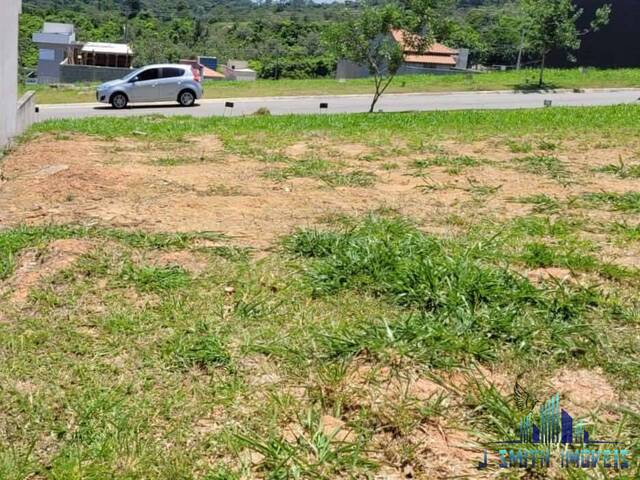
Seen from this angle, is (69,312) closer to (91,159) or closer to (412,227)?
(412,227)

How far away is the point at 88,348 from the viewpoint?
120 inches

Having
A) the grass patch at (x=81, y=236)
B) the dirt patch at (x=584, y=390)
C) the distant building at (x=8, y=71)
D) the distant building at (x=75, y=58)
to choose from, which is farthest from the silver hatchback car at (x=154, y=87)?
the dirt patch at (x=584, y=390)

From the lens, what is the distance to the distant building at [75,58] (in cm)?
3941

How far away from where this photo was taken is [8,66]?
9.43 metres

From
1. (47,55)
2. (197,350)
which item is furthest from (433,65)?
(197,350)

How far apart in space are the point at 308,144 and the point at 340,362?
6755mm

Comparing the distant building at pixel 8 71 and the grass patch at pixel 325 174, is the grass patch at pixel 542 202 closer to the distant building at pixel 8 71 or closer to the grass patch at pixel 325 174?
the grass patch at pixel 325 174

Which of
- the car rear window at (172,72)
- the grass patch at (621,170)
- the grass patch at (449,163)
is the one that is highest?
the car rear window at (172,72)

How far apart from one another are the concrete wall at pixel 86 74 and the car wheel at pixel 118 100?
15.9 m

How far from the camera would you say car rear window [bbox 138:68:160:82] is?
24422 mm

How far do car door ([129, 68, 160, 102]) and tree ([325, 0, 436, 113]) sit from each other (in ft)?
26.3

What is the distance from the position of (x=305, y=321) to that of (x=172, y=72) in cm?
2326

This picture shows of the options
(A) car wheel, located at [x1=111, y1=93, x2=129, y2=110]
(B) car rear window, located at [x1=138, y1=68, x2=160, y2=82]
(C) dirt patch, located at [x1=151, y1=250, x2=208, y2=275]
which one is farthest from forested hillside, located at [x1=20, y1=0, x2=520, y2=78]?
(C) dirt patch, located at [x1=151, y1=250, x2=208, y2=275]

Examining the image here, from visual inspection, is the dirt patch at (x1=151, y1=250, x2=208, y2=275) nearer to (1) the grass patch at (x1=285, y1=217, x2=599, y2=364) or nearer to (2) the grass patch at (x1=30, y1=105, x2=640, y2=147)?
(1) the grass patch at (x1=285, y1=217, x2=599, y2=364)
